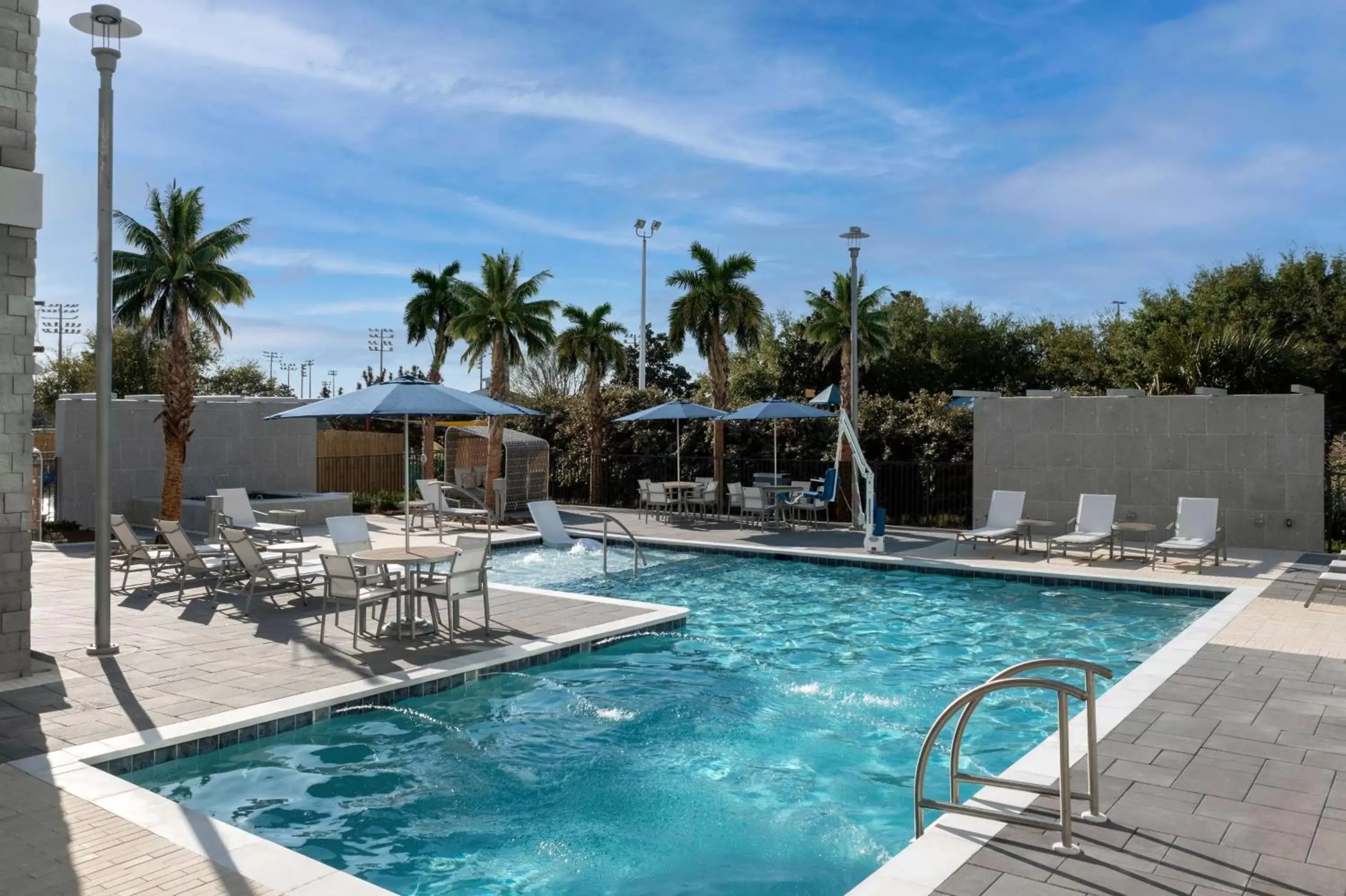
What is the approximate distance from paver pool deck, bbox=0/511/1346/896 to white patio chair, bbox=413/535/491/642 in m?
0.30

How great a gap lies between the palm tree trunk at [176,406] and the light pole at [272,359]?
51447mm

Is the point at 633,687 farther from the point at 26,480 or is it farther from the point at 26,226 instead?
the point at 26,226

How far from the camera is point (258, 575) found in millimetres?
10008

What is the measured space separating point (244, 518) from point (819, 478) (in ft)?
38.7

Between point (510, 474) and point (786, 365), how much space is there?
18.4m

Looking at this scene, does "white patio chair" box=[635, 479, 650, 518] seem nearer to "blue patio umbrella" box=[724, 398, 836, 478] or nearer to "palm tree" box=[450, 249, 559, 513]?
"blue patio umbrella" box=[724, 398, 836, 478]

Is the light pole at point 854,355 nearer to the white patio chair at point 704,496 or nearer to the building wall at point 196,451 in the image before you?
the white patio chair at point 704,496

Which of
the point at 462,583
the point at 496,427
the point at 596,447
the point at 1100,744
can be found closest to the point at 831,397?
the point at 596,447

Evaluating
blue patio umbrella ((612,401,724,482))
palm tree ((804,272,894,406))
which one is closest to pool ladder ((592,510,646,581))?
blue patio umbrella ((612,401,724,482))

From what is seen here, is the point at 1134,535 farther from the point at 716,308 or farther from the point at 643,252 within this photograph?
the point at 643,252

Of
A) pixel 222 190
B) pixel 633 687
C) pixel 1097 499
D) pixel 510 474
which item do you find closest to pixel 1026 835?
pixel 633 687

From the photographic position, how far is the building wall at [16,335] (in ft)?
23.0

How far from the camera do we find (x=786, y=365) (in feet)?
124

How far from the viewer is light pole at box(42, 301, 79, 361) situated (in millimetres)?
62906
